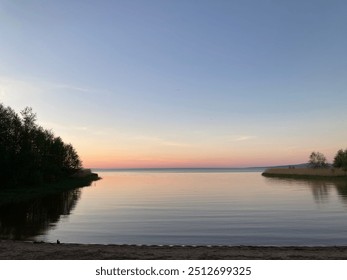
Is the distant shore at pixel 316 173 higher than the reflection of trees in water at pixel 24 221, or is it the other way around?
the distant shore at pixel 316 173

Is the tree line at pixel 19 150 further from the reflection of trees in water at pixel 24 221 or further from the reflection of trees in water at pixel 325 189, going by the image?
the reflection of trees in water at pixel 325 189

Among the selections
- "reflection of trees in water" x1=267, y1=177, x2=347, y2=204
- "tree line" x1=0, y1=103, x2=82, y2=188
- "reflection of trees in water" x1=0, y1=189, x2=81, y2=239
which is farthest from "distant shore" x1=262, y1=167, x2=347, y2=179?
"reflection of trees in water" x1=0, y1=189, x2=81, y2=239

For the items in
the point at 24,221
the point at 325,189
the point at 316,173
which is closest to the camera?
the point at 24,221

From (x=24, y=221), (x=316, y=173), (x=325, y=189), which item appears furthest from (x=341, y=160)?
(x=24, y=221)

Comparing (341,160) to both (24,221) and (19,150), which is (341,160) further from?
(24,221)

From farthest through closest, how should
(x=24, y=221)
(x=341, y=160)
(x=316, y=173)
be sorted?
(x=316, y=173), (x=341, y=160), (x=24, y=221)

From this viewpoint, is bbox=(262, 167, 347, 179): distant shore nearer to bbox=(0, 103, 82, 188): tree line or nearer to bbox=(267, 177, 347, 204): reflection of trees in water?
bbox=(267, 177, 347, 204): reflection of trees in water

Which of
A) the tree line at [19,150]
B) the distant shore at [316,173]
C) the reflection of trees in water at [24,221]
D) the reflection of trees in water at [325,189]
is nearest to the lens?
the reflection of trees in water at [24,221]

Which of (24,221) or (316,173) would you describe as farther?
(316,173)

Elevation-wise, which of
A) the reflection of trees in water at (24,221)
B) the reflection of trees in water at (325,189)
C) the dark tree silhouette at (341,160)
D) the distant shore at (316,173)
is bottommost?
the reflection of trees in water at (325,189)

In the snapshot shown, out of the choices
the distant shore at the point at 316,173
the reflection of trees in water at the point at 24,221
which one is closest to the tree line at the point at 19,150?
the reflection of trees in water at the point at 24,221

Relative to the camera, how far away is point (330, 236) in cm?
2606

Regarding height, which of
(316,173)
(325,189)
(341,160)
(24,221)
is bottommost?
(325,189)

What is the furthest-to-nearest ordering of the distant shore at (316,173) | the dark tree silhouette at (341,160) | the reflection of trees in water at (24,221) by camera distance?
the distant shore at (316,173) → the dark tree silhouette at (341,160) → the reflection of trees in water at (24,221)
